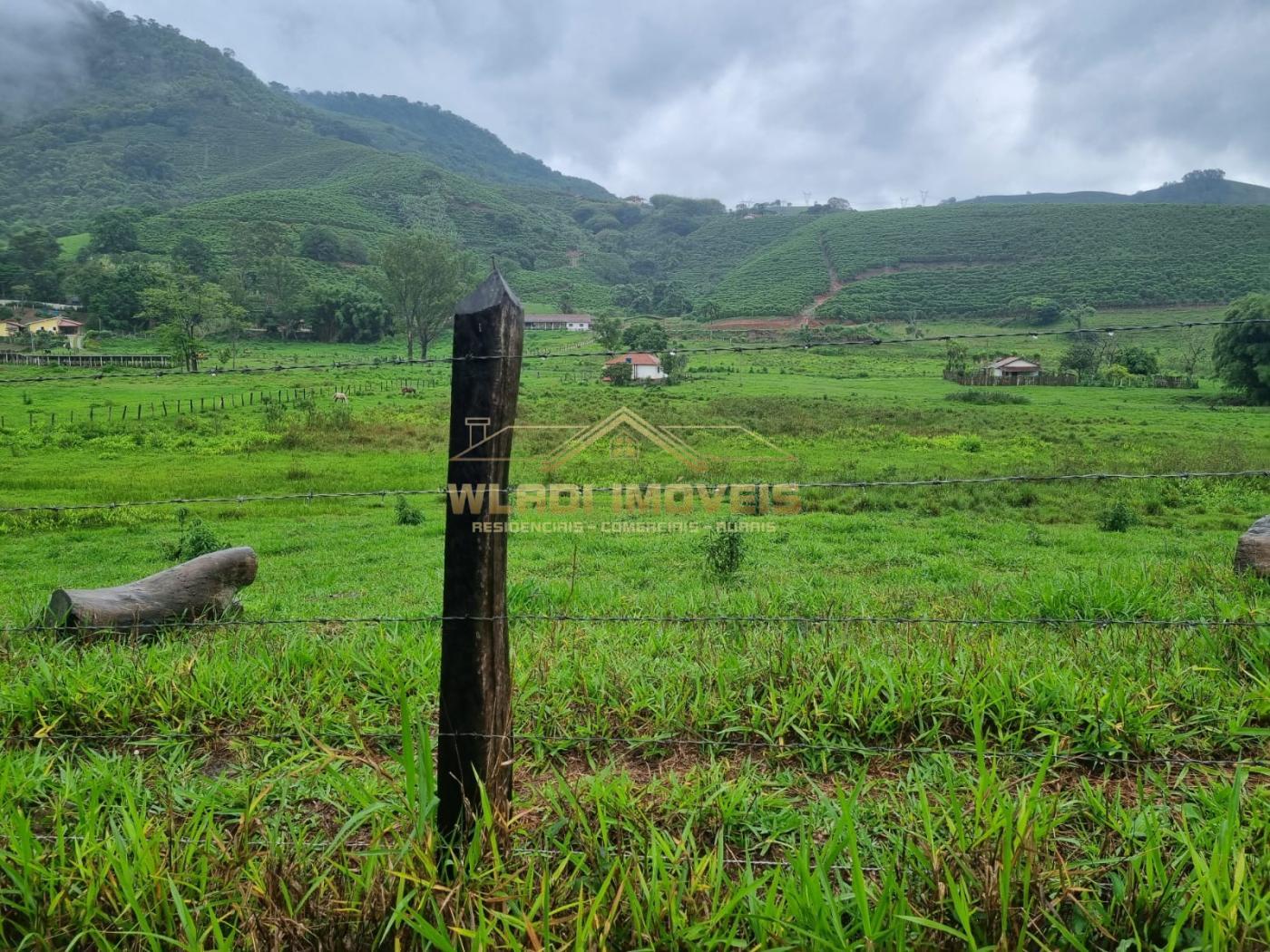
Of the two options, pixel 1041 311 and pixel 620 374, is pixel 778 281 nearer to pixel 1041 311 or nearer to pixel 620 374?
pixel 1041 311

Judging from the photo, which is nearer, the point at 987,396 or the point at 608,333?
the point at 987,396

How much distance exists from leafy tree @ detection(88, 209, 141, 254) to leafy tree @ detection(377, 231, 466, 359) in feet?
101

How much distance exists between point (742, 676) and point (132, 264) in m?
74.2

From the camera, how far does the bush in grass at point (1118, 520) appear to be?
40.5 ft

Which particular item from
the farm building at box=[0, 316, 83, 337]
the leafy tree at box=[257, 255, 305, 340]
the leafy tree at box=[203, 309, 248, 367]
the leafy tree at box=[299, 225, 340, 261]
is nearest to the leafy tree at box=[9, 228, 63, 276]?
the farm building at box=[0, 316, 83, 337]

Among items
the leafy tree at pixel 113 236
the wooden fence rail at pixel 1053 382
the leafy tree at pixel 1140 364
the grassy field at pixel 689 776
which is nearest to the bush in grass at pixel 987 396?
the wooden fence rail at pixel 1053 382

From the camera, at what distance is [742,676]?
141 inches

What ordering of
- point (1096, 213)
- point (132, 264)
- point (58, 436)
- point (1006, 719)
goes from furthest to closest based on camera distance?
point (1096, 213) → point (132, 264) → point (58, 436) → point (1006, 719)

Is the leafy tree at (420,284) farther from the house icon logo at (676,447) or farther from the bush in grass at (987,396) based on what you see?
the house icon logo at (676,447)

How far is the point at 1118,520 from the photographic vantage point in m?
12.4

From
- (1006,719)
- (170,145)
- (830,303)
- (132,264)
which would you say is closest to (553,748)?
(1006,719)

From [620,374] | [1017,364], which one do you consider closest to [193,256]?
[620,374]

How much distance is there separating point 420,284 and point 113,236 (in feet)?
130

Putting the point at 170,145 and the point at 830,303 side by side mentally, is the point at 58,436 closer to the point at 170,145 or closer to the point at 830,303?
the point at 830,303
